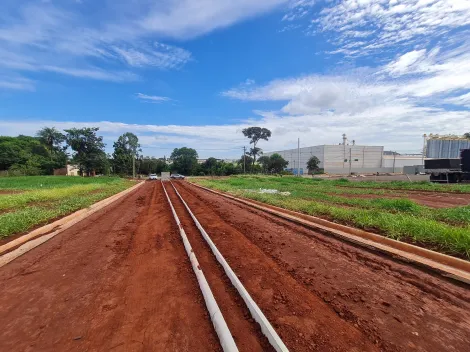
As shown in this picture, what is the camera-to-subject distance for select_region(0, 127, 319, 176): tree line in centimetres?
5922

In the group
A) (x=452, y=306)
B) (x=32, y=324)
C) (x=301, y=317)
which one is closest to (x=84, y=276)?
(x=32, y=324)

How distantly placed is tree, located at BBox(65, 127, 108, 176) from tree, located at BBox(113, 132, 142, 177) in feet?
28.2

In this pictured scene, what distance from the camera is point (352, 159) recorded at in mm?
95188

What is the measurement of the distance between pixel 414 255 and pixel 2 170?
78.2 m

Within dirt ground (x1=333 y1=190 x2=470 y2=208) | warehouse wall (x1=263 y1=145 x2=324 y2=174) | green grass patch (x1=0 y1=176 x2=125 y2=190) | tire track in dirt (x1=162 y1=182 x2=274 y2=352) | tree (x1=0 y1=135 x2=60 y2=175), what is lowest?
green grass patch (x1=0 y1=176 x2=125 y2=190)

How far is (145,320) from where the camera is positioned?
2973 mm

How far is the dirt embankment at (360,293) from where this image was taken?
2695 millimetres

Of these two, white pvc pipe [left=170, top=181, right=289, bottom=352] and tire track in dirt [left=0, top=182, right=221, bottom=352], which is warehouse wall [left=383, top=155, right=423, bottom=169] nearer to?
white pvc pipe [left=170, top=181, right=289, bottom=352]

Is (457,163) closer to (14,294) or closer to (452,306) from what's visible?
(452,306)

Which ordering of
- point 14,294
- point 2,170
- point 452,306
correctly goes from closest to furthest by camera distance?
point 452,306 < point 14,294 < point 2,170

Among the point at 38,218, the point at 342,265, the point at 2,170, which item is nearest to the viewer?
the point at 342,265

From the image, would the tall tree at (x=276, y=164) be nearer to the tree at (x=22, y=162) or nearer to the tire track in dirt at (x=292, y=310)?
the tree at (x=22, y=162)

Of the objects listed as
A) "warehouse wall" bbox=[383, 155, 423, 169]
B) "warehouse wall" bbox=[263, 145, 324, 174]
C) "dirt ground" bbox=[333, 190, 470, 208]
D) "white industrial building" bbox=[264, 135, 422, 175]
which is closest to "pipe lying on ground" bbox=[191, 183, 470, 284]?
"dirt ground" bbox=[333, 190, 470, 208]

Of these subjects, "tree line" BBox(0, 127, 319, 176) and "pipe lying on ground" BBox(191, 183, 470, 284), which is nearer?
"pipe lying on ground" BBox(191, 183, 470, 284)
